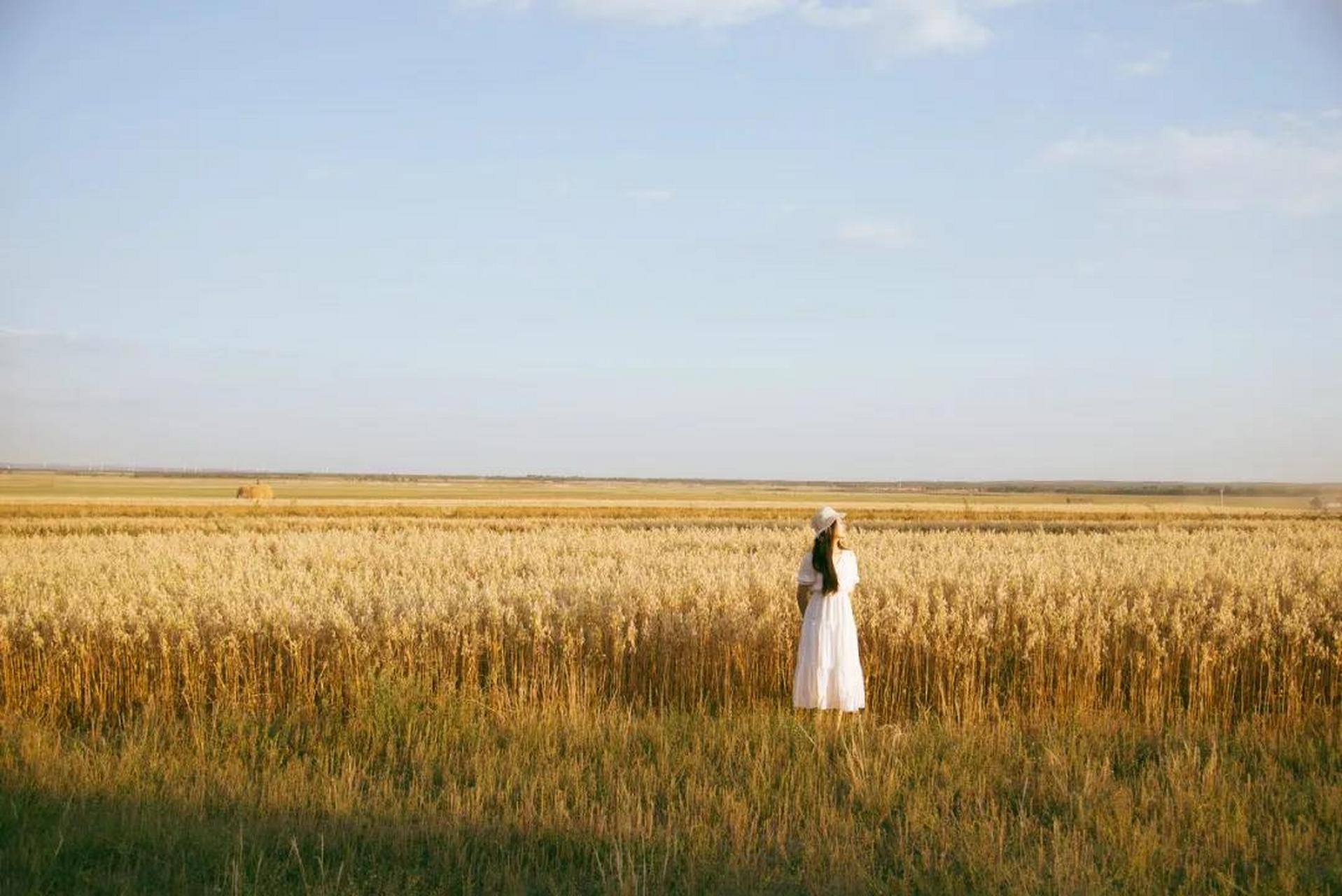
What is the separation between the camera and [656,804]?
6793 millimetres

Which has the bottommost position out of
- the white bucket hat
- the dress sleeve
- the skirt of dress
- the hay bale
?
the hay bale

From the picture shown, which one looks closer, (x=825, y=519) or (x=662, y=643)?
(x=825, y=519)

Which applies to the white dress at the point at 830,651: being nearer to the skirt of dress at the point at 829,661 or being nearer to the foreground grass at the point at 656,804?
the skirt of dress at the point at 829,661

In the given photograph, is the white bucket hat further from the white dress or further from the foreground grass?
the foreground grass

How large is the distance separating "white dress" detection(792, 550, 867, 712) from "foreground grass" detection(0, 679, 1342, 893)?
0.77 ft

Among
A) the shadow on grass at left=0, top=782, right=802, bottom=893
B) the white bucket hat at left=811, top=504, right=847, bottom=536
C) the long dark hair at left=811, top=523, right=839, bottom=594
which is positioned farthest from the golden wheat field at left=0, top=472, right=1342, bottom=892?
the white bucket hat at left=811, top=504, right=847, bottom=536

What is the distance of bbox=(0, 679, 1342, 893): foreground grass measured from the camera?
5535 mm

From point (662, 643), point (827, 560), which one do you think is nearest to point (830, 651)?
point (827, 560)

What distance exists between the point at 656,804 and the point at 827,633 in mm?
2712

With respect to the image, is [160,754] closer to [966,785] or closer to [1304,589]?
[966,785]

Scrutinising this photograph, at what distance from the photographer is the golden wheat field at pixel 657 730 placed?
5758 mm

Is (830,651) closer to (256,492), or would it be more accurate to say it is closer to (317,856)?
(317,856)

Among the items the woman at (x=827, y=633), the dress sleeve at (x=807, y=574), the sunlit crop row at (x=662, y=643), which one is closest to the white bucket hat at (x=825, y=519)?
the woman at (x=827, y=633)

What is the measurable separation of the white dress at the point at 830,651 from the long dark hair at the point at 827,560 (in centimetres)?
6
